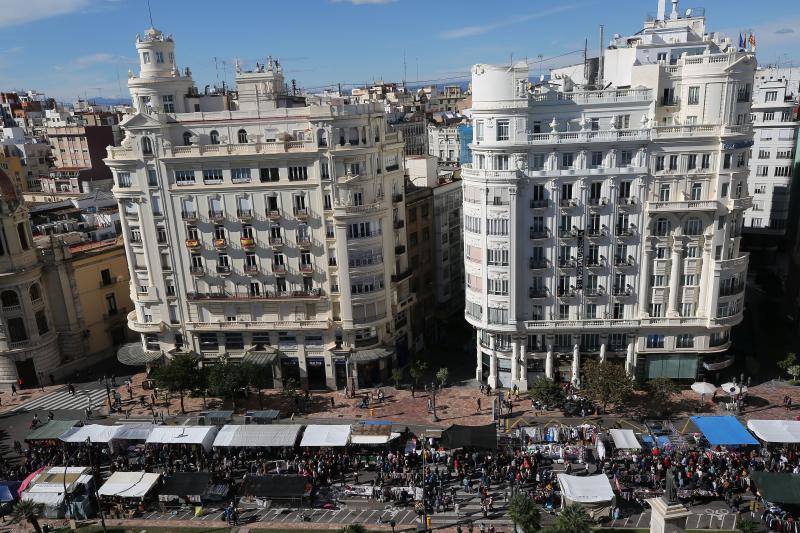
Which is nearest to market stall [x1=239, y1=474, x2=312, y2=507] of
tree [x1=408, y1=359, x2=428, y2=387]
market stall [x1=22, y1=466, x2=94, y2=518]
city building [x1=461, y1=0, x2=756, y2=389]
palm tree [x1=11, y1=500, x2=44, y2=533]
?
market stall [x1=22, y1=466, x2=94, y2=518]

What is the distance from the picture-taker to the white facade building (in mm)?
87438

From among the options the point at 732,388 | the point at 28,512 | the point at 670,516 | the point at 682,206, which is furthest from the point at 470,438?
the point at 28,512

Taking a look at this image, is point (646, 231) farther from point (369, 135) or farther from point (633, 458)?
point (369, 135)

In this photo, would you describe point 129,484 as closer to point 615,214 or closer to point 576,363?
point 576,363

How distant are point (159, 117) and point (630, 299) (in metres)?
50.8

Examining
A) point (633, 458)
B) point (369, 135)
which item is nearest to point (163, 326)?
point (369, 135)

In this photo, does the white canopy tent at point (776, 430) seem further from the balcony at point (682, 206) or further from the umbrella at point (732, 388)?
the balcony at point (682, 206)

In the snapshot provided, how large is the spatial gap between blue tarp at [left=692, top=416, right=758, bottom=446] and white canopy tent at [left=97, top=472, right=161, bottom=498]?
43.9 metres

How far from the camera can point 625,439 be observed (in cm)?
5103

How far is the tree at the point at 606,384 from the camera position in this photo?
5706cm

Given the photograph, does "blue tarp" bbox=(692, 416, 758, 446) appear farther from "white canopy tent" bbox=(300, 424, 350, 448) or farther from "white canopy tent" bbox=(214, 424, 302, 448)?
"white canopy tent" bbox=(214, 424, 302, 448)

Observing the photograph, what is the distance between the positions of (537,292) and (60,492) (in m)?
45.0

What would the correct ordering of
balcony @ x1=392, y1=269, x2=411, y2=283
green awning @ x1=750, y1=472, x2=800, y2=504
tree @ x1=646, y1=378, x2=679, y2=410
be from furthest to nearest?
balcony @ x1=392, y1=269, x2=411, y2=283 < tree @ x1=646, y1=378, x2=679, y2=410 < green awning @ x1=750, y1=472, x2=800, y2=504

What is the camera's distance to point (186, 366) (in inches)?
2510
